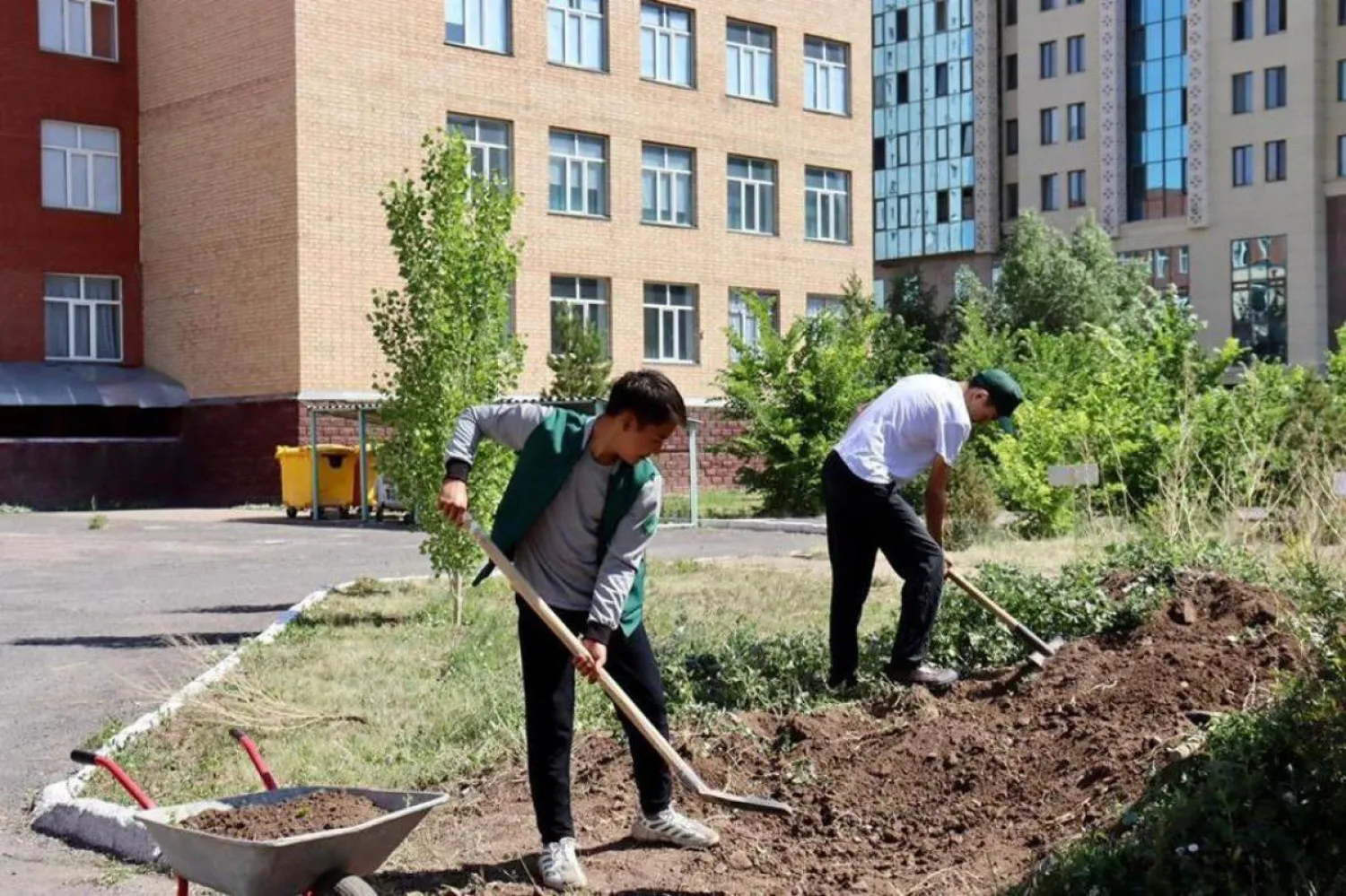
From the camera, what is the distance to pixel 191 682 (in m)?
9.34

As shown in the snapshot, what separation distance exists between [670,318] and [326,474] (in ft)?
39.9

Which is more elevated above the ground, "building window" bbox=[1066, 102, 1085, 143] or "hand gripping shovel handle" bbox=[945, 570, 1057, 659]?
"building window" bbox=[1066, 102, 1085, 143]

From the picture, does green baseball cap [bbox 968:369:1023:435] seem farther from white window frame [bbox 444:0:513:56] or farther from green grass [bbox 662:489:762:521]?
white window frame [bbox 444:0:513:56]

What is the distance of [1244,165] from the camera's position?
62.0 meters

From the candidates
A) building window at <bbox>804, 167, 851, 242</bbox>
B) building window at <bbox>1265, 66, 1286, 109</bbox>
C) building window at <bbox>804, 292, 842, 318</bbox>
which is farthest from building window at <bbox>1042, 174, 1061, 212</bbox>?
building window at <bbox>804, 292, 842, 318</bbox>

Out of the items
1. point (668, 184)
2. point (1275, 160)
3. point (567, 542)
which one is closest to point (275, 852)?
point (567, 542)

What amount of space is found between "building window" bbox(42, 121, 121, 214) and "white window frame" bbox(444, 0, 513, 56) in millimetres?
7362

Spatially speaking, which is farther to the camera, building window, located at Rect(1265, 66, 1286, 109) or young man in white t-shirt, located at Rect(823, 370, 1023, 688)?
building window, located at Rect(1265, 66, 1286, 109)

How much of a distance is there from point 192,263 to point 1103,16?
43.9 metres

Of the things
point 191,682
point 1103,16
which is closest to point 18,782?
point 191,682

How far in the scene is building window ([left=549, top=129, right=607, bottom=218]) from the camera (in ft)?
115

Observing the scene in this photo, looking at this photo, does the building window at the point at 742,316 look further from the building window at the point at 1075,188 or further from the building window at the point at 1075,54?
the building window at the point at 1075,54

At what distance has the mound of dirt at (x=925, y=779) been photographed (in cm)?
554

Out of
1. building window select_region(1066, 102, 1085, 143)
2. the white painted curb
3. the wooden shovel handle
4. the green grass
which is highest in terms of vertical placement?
building window select_region(1066, 102, 1085, 143)
